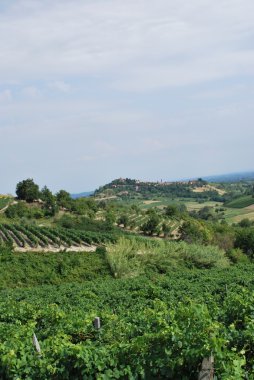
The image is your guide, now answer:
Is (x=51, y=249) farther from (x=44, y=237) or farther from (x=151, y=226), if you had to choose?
(x=151, y=226)

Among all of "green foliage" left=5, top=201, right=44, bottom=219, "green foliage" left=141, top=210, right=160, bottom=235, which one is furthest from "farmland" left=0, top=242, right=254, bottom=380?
"green foliage" left=141, top=210, right=160, bottom=235

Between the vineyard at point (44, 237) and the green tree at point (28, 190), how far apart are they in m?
33.6

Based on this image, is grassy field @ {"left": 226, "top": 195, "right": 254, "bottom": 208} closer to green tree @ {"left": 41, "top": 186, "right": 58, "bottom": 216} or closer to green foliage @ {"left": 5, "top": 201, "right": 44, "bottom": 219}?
green tree @ {"left": 41, "top": 186, "right": 58, "bottom": 216}

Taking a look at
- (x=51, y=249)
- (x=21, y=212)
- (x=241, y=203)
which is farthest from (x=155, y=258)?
(x=241, y=203)

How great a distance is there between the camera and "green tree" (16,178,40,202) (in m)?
93.9

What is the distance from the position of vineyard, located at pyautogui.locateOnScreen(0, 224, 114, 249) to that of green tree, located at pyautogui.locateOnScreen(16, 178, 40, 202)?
33.6 metres

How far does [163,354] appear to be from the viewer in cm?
626

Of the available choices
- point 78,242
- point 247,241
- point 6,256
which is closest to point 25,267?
point 6,256

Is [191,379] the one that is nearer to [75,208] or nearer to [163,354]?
[163,354]

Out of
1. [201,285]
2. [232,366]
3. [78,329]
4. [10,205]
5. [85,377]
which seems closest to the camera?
[232,366]

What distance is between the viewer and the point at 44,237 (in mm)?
54750

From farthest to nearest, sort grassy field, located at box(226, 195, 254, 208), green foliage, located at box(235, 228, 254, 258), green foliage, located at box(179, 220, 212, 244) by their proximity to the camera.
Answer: grassy field, located at box(226, 195, 254, 208) < green foliage, located at box(179, 220, 212, 244) < green foliage, located at box(235, 228, 254, 258)

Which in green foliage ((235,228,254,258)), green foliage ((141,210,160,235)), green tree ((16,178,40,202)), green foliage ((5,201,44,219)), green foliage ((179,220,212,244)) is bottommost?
green foliage ((235,228,254,258))

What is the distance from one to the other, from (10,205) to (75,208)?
49.4ft
